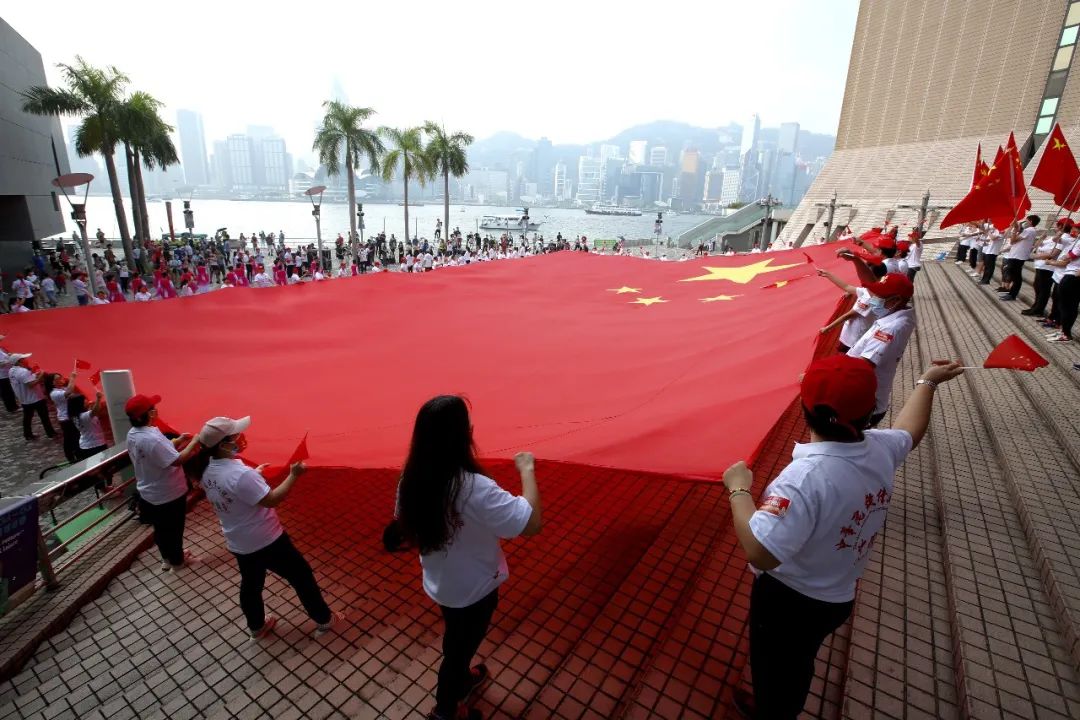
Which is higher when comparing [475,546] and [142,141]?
[142,141]

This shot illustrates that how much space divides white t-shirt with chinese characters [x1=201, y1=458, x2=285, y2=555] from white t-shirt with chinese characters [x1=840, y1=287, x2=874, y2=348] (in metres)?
4.21

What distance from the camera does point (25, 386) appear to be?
6.81 m

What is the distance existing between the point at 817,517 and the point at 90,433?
7455 millimetres

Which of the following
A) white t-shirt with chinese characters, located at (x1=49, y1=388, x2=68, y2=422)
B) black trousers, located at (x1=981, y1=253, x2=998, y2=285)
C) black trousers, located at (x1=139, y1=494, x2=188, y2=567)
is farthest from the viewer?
black trousers, located at (x1=981, y1=253, x2=998, y2=285)

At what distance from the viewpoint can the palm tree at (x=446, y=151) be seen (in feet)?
109

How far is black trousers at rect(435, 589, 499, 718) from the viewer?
214cm

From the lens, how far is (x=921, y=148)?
32.1 meters

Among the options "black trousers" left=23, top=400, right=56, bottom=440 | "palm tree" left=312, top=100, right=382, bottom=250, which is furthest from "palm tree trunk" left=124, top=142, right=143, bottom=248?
"black trousers" left=23, top=400, right=56, bottom=440

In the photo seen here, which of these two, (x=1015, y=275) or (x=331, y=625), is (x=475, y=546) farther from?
(x=1015, y=275)

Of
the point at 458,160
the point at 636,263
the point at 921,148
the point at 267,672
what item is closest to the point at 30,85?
the point at 458,160

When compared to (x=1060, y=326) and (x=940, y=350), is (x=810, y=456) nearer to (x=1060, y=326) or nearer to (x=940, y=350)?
(x=940, y=350)

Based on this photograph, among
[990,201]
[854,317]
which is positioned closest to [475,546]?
[854,317]

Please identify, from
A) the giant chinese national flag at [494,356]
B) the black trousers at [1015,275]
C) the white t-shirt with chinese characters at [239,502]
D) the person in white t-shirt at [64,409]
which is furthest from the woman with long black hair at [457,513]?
the black trousers at [1015,275]

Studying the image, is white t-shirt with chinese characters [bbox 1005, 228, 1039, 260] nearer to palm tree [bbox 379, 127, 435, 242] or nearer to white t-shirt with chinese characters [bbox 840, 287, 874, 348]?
white t-shirt with chinese characters [bbox 840, 287, 874, 348]
